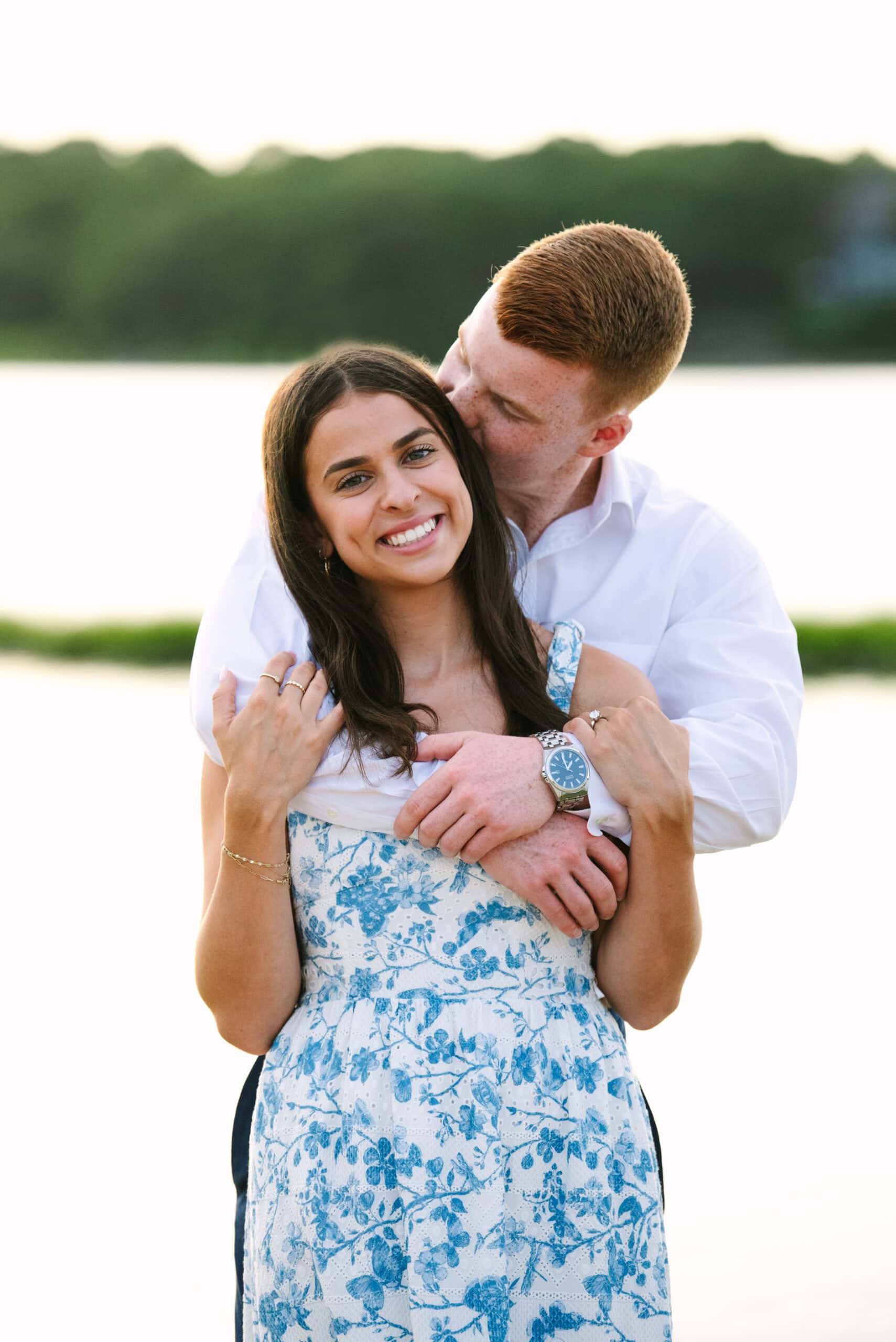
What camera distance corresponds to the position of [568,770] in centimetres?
147

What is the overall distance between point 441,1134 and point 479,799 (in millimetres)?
320

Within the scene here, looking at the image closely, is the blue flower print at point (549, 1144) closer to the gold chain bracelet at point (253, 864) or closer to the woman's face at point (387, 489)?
the gold chain bracelet at point (253, 864)

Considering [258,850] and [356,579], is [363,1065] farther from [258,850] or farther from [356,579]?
[356,579]

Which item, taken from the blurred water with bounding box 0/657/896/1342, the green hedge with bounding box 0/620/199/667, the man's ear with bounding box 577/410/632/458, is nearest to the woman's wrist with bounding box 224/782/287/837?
the man's ear with bounding box 577/410/632/458

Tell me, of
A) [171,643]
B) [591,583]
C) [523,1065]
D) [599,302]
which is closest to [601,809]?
[523,1065]

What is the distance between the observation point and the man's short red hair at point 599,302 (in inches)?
68.0

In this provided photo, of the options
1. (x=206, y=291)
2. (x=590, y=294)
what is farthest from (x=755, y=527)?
(x=590, y=294)

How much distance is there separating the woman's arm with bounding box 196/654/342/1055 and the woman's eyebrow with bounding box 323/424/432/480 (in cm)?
21

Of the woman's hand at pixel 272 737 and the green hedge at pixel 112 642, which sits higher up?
the green hedge at pixel 112 642

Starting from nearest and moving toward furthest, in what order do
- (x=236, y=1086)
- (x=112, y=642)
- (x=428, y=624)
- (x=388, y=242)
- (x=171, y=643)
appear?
(x=428, y=624)
(x=236, y=1086)
(x=171, y=643)
(x=112, y=642)
(x=388, y=242)

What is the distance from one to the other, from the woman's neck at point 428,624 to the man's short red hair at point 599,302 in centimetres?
32

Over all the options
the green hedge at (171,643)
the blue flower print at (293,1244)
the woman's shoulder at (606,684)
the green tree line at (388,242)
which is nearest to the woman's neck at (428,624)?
the woman's shoulder at (606,684)

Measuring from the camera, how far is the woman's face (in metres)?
1.53

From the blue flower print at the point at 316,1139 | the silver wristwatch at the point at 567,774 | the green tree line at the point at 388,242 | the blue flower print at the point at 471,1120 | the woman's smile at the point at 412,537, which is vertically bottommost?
the blue flower print at the point at 316,1139
